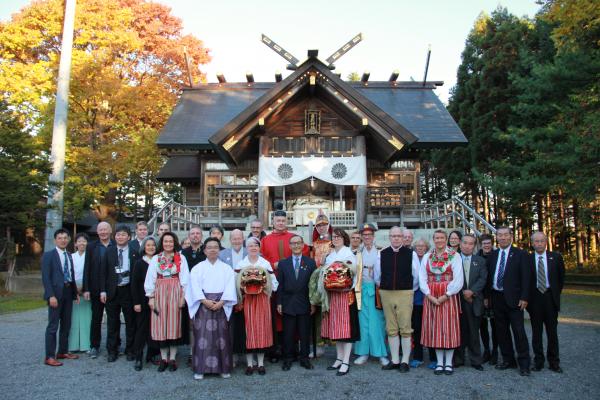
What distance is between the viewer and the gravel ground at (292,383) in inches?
187

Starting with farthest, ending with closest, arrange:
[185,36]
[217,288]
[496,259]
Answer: [185,36]
[496,259]
[217,288]

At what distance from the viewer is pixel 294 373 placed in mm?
5531

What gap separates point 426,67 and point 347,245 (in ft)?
54.9

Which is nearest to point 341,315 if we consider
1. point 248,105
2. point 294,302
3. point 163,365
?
point 294,302

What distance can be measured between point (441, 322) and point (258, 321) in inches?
90.0

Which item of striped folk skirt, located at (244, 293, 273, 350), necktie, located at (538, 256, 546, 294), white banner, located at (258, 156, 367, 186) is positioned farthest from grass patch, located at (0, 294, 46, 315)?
necktie, located at (538, 256, 546, 294)

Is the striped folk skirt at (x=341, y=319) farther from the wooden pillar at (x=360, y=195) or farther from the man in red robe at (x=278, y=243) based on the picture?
the wooden pillar at (x=360, y=195)

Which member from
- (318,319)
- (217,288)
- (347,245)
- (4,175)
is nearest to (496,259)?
(347,245)

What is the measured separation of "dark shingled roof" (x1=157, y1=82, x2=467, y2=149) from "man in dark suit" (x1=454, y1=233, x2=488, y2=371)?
971 centimetres

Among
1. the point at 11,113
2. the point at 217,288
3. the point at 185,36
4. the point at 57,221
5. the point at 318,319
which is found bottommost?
the point at 318,319

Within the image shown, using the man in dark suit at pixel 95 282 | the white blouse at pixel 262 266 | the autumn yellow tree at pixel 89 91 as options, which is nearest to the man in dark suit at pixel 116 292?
the man in dark suit at pixel 95 282

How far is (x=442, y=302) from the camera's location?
5.55 metres

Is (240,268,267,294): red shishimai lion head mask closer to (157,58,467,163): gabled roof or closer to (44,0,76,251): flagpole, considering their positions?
(157,58,467,163): gabled roof

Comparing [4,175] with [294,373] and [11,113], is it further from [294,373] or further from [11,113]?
[294,373]
